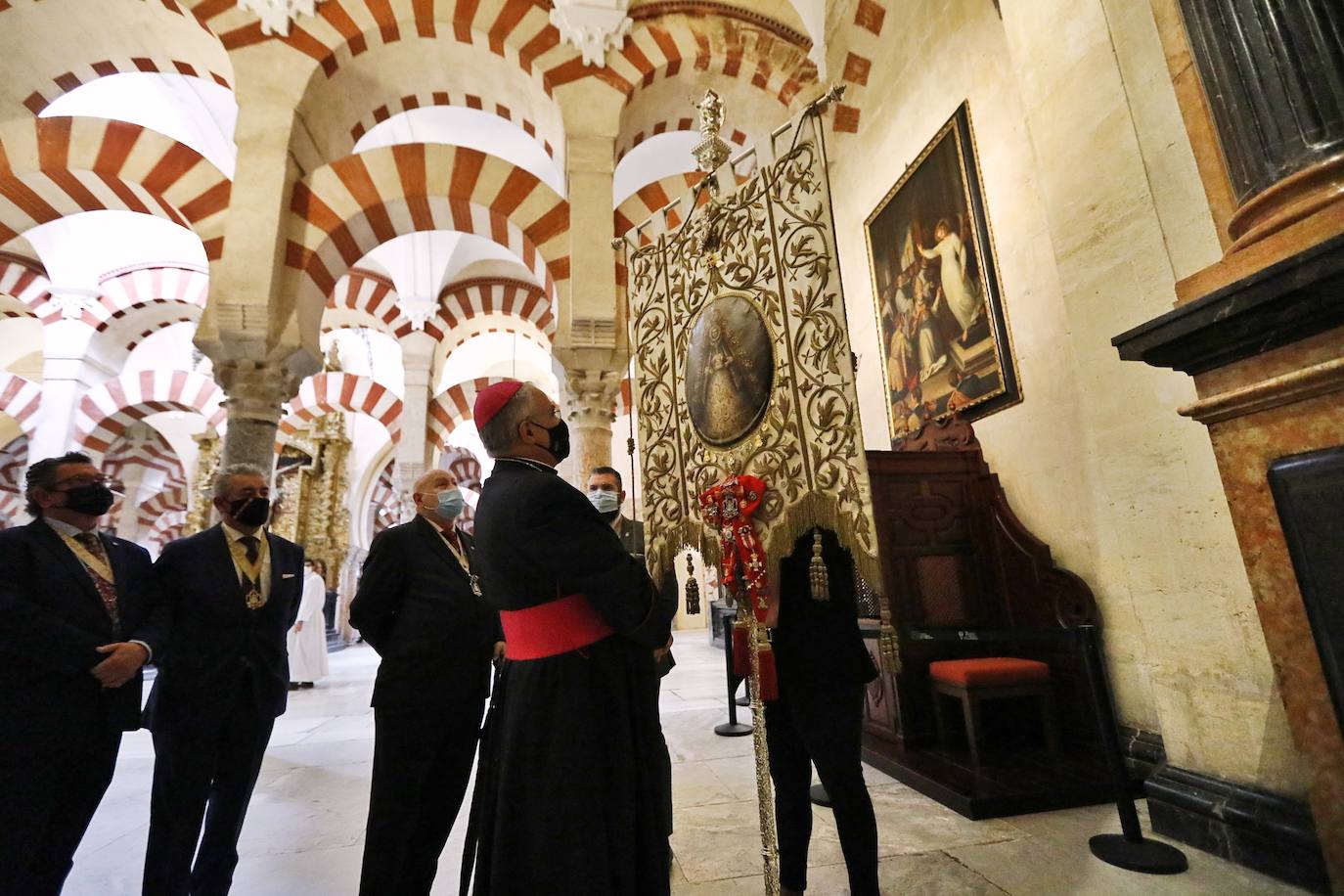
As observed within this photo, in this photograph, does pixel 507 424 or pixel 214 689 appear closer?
pixel 507 424

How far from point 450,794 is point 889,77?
6.03 m

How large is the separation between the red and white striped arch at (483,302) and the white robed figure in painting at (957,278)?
267 inches

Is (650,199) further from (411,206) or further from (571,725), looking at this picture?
(571,725)

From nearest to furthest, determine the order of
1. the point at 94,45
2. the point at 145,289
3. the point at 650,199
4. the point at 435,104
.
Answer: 1. the point at 94,45
2. the point at 435,104
3. the point at 650,199
4. the point at 145,289

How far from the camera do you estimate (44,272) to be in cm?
880

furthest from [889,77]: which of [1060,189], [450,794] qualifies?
[450,794]

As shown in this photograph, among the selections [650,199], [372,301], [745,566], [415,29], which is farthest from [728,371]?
[372,301]

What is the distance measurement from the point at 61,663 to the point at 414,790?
43.0 inches

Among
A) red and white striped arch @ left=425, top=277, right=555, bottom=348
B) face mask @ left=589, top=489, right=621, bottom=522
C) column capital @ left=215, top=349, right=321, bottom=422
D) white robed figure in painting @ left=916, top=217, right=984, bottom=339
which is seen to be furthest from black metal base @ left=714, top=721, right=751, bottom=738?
red and white striped arch @ left=425, top=277, right=555, bottom=348

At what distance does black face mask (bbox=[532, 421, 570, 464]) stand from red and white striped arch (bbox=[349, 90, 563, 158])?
564cm

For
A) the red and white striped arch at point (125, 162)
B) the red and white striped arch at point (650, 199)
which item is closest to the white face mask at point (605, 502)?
the red and white striped arch at point (650, 199)

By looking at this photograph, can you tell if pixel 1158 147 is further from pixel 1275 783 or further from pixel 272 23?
pixel 272 23

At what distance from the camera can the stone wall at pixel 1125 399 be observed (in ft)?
6.54

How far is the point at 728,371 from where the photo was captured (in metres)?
2.15
